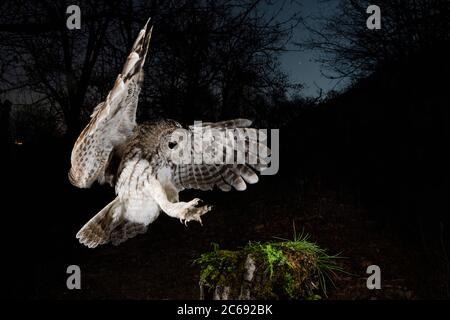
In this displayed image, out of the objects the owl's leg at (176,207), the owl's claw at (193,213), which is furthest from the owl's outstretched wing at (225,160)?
the owl's claw at (193,213)

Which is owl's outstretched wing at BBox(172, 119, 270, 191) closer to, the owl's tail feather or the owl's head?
the owl's head

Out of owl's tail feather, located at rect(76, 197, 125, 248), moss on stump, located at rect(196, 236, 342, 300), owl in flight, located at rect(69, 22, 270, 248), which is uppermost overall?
owl in flight, located at rect(69, 22, 270, 248)

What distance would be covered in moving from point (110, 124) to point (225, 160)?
101cm

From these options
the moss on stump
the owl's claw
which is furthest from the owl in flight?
the moss on stump

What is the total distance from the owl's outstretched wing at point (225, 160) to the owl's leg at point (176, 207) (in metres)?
0.33

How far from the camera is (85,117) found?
866 cm

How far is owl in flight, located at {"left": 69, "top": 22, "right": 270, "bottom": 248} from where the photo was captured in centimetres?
335

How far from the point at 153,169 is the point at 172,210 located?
53 centimetres

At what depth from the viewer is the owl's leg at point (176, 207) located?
284cm

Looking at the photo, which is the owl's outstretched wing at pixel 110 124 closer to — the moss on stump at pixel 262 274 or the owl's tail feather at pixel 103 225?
the owl's tail feather at pixel 103 225

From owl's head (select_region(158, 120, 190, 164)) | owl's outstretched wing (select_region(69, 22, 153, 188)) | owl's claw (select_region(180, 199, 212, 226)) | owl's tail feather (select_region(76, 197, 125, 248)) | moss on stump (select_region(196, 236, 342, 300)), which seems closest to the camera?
owl's outstretched wing (select_region(69, 22, 153, 188))

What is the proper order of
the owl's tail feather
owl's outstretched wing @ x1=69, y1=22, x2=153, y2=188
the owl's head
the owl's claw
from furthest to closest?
the owl's tail feather → the owl's head → the owl's claw → owl's outstretched wing @ x1=69, y1=22, x2=153, y2=188
